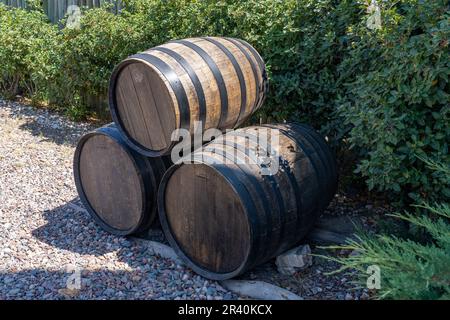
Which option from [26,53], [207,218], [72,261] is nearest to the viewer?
[207,218]

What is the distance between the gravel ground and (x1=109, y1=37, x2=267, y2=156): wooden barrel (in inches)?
31.4

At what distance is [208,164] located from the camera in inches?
129

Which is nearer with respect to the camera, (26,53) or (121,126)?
(121,126)

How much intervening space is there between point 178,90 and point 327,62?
154 centimetres

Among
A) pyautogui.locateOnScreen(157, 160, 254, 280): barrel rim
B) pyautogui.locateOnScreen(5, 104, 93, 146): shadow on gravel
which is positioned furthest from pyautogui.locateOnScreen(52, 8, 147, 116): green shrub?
pyautogui.locateOnScreen(157, 160, 254, 280): barrel rim

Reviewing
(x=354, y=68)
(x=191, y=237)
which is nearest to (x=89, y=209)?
(x=191, y=237)

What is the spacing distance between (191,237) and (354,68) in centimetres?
173

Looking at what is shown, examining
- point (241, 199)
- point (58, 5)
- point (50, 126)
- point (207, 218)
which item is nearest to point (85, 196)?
point (207, 218)

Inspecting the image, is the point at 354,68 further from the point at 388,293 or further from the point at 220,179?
the point at 388,293

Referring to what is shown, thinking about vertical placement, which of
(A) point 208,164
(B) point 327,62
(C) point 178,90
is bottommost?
(A) point 208,164

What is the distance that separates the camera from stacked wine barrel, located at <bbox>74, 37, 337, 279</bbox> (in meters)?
3.30

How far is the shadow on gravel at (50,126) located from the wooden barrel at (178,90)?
A: 2694 mm

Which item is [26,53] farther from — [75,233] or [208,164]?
[208,164]

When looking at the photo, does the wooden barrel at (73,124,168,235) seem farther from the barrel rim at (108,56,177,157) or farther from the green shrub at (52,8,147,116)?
the green shrub at (52,8,147,116)
